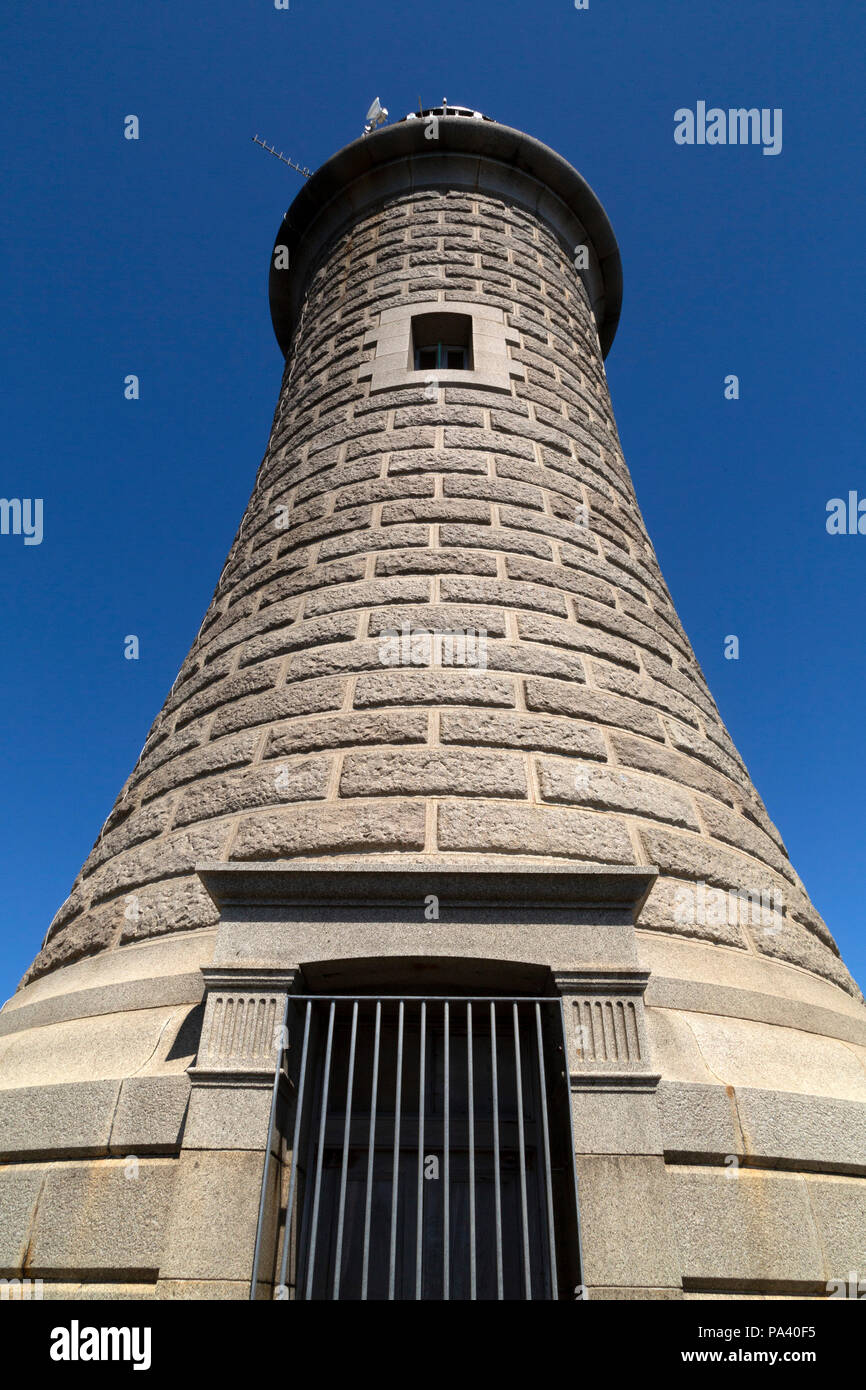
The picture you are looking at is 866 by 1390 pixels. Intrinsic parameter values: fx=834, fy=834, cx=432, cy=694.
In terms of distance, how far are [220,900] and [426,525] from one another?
3.02m

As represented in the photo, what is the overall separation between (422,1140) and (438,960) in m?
0.71

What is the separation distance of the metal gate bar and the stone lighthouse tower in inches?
0.7

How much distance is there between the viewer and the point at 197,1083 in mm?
3449

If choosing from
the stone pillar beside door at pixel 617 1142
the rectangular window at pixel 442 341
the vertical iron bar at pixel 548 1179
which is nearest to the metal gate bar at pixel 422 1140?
the vertical iron bar at pixel 548 1179

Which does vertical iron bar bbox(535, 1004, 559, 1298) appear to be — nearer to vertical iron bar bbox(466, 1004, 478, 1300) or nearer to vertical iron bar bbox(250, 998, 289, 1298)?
vertical iron bar bbox(466, 1004, 478, 1300)

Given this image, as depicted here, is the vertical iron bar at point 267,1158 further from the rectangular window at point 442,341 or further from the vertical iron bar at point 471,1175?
the rectangular window at point 442,341

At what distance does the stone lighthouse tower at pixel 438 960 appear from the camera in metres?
3.32

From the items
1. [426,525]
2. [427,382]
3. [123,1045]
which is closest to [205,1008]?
[123,1045]

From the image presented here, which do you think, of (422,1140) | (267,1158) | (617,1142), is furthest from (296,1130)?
(617,1142)

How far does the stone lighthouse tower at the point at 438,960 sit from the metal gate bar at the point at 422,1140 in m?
0.02

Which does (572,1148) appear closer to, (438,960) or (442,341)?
Result: (438,960)

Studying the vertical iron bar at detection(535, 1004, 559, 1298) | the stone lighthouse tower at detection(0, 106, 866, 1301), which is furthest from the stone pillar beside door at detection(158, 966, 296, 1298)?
the vertical iron bar at detection(535, 1004, 559, 1298)

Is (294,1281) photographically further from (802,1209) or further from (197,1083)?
(802,1209)

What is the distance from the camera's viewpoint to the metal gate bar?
3512 mm
